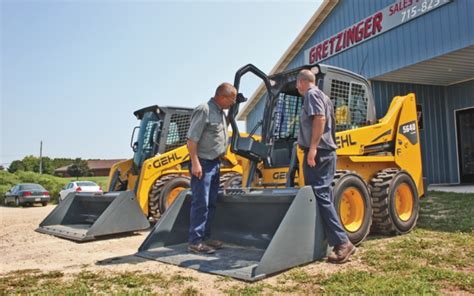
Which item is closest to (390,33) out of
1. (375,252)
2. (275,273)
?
(375,252)

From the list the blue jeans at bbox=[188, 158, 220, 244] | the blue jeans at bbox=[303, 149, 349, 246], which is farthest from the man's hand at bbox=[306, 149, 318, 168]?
the blue jeans at bbox=[188, 158, 220, 244]

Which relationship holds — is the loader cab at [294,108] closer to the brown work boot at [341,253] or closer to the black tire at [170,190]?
the brown work boot at [341,253]

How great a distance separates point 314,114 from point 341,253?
4.69ft

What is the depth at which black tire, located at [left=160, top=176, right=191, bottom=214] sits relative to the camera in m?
7.71

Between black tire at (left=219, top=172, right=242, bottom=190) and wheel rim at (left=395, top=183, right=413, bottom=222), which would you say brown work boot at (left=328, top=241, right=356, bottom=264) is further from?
black tire at (left=219, top=172, right=242, bottom=190)

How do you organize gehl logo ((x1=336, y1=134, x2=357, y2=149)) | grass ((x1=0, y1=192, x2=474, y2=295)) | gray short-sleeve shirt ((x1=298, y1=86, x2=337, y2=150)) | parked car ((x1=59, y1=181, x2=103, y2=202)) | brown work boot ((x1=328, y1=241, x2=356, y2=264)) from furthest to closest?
parked car ((x1=59, y1=181, x2=103, y2=202)) → gehl logo ((x1=336, y1=134, x2=357, y2=149)) → gray short-sleeve shirt ((x1=298, y1=86, x2=337, y2=150)) → brown work boot ((x1=328, y1=241, x2=356, y2=264)) → grass ((x1=0, y1=192, x2=474, y2=295))

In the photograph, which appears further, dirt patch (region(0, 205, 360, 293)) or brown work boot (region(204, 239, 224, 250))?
brown work boot (region(204, 239, 224, 250))

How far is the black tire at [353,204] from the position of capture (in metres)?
4.98

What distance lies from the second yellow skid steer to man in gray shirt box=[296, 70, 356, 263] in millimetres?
3456

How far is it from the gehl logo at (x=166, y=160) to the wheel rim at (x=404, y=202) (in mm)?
4228

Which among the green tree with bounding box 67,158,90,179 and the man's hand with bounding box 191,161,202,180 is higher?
the green tree with bounding box 67,158,90,179

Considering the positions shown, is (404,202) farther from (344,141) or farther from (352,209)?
(344,141)

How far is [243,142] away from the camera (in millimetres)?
5527

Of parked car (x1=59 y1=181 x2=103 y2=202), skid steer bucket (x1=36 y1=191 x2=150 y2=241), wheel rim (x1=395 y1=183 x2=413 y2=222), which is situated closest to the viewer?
wheel rim (x1=395 y1=183 x2=413 y2=222)
